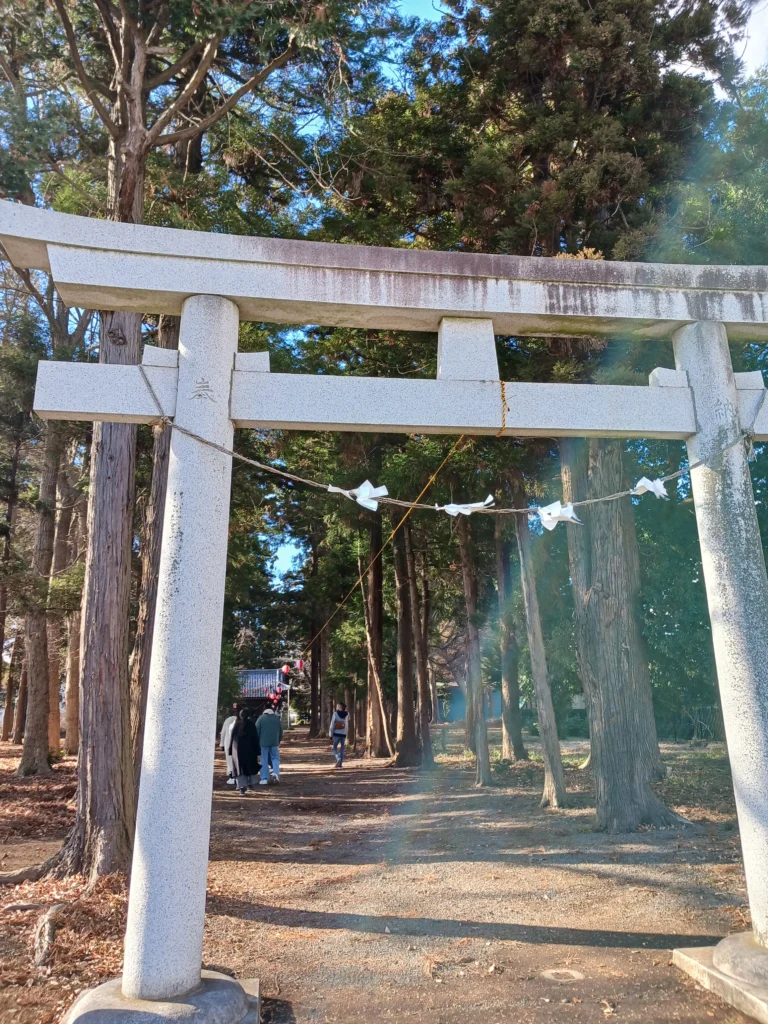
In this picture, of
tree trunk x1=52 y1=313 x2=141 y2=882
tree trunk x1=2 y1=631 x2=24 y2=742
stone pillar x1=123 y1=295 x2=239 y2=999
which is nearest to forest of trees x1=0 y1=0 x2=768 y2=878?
tree trunk x1=52 y1=313 x2=141 y2=882

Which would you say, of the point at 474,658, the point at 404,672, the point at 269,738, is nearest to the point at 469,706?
the point at 404,672

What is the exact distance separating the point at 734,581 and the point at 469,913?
10.8 feet

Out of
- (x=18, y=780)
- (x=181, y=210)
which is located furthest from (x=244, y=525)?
(x=181, y=210)

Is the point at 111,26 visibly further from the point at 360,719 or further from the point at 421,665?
the point at 360,719

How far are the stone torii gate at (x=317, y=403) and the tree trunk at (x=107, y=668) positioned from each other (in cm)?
292

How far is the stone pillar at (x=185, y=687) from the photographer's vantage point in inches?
133

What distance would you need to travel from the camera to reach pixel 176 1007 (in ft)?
10.6

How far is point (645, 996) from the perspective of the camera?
12.5ft

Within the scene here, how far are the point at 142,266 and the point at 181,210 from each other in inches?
233

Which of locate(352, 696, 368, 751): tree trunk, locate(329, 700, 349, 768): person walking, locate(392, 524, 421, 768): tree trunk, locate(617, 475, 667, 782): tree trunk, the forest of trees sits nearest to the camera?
the forest of trees

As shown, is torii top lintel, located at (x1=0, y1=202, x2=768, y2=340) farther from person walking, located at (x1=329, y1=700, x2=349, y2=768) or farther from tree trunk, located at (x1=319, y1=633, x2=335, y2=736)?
tree trunk, located at (x1=319, y1=633, x2=335, y2=736)

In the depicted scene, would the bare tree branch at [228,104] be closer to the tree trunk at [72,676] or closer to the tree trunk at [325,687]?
the tree trunk at [72,676]

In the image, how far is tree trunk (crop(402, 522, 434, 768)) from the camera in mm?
17047

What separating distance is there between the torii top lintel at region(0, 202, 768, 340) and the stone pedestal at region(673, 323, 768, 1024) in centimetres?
30
